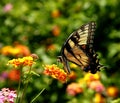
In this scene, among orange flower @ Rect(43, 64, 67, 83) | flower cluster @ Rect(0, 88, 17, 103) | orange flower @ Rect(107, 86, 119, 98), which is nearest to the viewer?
flower cluster @ Rect(0, 88, 17, 103)

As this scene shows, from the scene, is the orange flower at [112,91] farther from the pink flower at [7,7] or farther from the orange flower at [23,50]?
the pink flower at [7,7]

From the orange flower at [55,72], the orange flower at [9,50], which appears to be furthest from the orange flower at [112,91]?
the orange flower at [55,72]

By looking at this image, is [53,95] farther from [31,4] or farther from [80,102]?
[31,4]

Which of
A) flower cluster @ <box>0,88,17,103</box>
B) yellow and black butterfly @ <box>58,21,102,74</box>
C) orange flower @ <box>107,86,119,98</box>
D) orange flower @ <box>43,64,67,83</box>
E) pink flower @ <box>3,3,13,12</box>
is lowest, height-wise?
flower cluster @ <box>0,88,17,103</box>

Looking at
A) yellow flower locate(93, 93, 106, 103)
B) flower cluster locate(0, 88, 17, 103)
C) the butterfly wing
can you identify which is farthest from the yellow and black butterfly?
yellow flower locate(93, 93, 106, 103)

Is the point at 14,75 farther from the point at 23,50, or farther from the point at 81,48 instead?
the point at 81,48

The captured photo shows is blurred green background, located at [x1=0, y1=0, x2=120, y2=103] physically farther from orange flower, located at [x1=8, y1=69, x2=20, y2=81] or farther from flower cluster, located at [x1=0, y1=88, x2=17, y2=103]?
flower cluster, located at [x1=0, y1=88, x2=17, y2=103]

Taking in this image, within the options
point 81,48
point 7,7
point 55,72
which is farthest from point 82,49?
point 7,7
